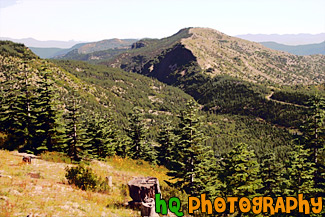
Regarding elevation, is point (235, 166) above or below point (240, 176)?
above

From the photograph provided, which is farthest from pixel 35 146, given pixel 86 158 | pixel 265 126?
pixel 265 126

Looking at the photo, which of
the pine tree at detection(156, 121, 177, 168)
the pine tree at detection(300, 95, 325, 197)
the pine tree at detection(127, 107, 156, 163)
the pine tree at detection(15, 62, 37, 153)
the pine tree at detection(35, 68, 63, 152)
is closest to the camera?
the pine tree at detection(35, 68, 63, 152)

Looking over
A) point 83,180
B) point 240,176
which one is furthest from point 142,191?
point 240,176

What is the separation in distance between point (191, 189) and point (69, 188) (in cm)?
1420

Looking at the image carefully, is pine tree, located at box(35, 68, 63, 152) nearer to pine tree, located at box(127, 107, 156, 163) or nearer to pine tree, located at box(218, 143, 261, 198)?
pine tree, located at box(127, 107, 156, 163)

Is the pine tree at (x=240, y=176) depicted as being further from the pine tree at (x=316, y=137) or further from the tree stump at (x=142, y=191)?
the tree stump at (x=142, y=191)

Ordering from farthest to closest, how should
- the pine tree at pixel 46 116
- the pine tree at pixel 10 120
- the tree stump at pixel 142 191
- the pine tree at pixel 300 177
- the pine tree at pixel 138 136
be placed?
the pine tree at pixel 138 136, the pine tree at pixel 300 177, the pine tree at pixel 10 120, the pine tree at pixel 46 116, the tree stump at pixel 142 191

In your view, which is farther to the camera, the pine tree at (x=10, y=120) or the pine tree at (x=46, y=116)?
the pine tree at (x=10, y=120)

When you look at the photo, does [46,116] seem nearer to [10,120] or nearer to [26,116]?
[26,116]

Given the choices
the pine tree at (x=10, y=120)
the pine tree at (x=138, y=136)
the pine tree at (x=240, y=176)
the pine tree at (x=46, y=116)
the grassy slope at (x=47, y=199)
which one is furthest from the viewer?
the pine tree at (x=138, y=136)

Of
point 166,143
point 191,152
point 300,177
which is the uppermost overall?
point 191,152

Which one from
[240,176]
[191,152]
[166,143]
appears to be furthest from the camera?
[166,143]

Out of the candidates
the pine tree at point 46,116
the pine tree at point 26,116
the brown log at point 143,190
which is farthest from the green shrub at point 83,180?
the pine tree at point 26,116

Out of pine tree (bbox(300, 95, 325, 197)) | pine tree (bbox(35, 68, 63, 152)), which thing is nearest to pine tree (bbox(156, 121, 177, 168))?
pine tree (bbox(300, 95, 325, 197))
